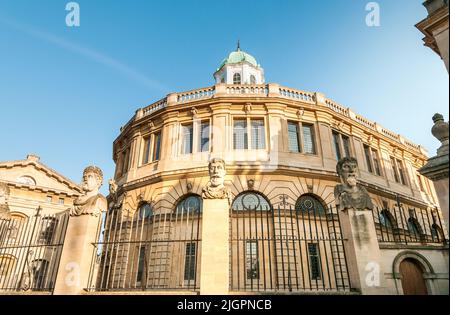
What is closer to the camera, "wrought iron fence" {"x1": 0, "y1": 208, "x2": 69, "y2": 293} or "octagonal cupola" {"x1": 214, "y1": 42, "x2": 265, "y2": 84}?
"wrought iron fence" {"x1": 0, "y1": 208, "x2": 69, "y2": 293}

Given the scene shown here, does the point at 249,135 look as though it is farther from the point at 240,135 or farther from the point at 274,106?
the point at 274,106

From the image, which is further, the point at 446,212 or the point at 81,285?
the point at 81,285

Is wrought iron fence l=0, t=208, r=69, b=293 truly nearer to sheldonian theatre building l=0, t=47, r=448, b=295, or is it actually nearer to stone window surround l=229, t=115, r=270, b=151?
sheldonian theatre building l=0, t=47, r=448, b=295

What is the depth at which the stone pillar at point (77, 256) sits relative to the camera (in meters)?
A: 6.95

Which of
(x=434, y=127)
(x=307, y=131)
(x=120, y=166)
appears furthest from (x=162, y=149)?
(x=434, y=127)

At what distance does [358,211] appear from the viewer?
6.64 metres

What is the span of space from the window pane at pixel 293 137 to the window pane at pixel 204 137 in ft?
17.3

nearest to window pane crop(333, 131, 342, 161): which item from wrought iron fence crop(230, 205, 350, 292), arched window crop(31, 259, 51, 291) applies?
wrought iron fence crop(230, 205, 350, 292)

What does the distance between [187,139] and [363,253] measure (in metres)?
14.1

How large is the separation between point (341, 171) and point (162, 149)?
43.5 feet

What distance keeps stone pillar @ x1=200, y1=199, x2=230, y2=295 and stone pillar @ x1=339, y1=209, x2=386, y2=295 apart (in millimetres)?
2822

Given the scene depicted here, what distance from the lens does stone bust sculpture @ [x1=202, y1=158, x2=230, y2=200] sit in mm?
6996

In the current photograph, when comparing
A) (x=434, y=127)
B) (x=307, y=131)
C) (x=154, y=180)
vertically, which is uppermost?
(x=307, y=131)
